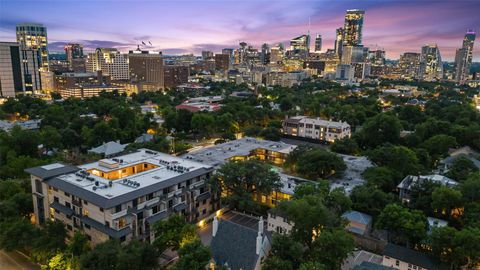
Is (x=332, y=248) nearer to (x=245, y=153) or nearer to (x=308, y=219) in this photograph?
(x=308, y=219)

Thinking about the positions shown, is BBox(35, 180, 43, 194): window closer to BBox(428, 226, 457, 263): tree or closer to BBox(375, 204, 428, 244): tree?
BBox(375, 204, 428, 244): tree

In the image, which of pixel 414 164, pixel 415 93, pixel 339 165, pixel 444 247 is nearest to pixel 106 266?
pixel 444 247

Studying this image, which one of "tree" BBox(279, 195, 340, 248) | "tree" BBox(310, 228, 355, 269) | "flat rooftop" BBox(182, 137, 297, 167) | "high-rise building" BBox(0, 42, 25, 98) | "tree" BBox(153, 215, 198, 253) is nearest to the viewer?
"tree" BBox(310, 228, 355, 269)

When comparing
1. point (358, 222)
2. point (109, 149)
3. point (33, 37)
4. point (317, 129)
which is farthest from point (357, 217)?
point (33, 37)

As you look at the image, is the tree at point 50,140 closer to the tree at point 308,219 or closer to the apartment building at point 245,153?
the apartment building at point 245,153

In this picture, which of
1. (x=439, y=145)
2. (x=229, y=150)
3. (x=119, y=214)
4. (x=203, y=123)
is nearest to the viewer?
(x=119, y=214)

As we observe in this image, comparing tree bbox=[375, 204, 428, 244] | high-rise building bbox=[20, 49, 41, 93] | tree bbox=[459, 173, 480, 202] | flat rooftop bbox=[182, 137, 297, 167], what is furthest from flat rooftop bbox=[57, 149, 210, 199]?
high-rise building bbox=[20, 49, 41, 93]
